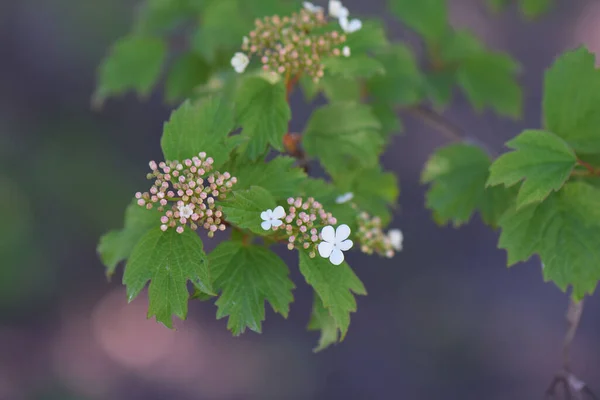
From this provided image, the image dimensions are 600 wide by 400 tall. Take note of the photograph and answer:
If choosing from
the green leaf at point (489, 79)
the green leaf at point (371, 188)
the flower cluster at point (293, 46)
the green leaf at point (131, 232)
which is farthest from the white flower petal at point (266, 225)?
the green leaf at point (489, 79)

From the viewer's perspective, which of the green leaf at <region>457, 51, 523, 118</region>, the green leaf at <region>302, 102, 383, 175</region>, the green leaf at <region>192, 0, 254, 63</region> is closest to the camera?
the green leaf at <region>302, 102, 383, 175</region>

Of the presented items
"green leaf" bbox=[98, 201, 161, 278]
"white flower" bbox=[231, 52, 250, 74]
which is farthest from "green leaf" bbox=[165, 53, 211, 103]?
"green leaf" bbox=[98, 201, 161, 278]

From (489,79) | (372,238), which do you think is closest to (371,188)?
(372,238)

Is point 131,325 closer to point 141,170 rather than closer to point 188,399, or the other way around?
point 188,399

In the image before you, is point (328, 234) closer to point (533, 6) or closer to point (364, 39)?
point (364, 39)

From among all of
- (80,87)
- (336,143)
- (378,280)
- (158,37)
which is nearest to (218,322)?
(378,280)

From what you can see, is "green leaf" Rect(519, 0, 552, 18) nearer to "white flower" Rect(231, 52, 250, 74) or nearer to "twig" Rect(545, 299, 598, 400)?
"twig" Rect(545, 299, 598, 400)
